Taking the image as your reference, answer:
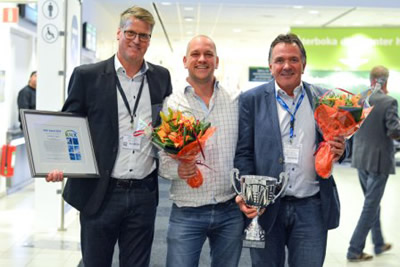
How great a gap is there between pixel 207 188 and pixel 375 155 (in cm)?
281

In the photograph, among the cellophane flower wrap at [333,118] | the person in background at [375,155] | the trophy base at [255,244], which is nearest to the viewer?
the cellophane flower wrap at [333,118]

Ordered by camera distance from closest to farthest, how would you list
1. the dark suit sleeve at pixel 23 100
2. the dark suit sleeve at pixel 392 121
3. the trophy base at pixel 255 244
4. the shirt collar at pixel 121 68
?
the trophy base at pixel 255 244 < the shirt collar at pixel 121 68 < the dark suit sleeve at pixel 392 121 < the dark suit sleeve at pixel 23 100

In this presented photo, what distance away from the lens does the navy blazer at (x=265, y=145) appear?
2.41m

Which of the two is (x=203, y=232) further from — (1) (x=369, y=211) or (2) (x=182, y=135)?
(1) (x=369, y=211)

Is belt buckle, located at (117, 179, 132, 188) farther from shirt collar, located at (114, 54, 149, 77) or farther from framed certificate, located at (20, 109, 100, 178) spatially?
shirt collar, located at (114, 54, 149, 77)

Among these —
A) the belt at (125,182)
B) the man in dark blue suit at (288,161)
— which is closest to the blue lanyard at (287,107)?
the man in dark blue suit at (288,161)

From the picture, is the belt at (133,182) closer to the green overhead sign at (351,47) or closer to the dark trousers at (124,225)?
the dark trousers at (124,225)

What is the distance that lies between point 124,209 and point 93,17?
7003mm

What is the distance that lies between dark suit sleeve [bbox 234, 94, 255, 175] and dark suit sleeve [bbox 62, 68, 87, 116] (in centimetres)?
81

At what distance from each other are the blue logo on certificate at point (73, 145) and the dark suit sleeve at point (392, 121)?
3202 millimetres

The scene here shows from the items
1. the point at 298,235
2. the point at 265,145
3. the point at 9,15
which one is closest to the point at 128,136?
the point at 265,145

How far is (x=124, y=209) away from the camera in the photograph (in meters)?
2.52

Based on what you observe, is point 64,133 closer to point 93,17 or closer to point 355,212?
point 355,212

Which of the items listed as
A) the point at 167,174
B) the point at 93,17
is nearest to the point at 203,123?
the point at 167,174
